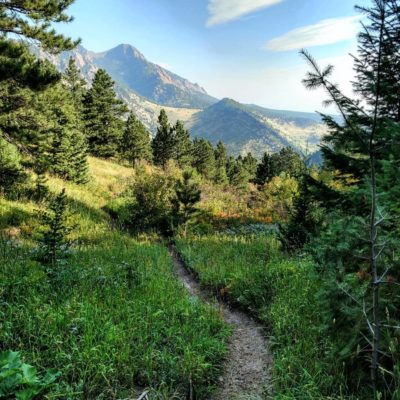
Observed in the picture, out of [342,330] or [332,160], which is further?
[332,160]

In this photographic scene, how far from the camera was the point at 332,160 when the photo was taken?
8375 millimetres

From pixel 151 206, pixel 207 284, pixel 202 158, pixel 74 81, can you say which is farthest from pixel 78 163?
pixel 202 158

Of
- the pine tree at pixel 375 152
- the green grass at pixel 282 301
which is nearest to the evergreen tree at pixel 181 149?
the green grass at pixel 282 301

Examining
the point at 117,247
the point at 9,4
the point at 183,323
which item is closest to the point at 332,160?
the point at 183,323

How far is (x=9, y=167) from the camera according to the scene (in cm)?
1257

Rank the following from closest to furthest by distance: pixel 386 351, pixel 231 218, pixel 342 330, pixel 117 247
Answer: pixel 386 351
pixel 342 330
pixel 117 247
pixel 231 218

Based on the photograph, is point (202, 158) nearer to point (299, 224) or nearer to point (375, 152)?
point (299, 224)

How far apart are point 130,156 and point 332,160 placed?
42.2m

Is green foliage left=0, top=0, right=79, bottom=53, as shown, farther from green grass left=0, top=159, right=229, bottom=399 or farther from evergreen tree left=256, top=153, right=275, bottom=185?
evergreen tree left=256, top=153, right=275, bottom=185

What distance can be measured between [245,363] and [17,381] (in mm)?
3103

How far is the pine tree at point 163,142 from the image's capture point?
51125mm

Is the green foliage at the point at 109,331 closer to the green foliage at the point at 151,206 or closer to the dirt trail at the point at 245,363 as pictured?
the dirt trail at the point at 245,363

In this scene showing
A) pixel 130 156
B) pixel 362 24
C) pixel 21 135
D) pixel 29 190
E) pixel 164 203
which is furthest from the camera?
pixel 130 156

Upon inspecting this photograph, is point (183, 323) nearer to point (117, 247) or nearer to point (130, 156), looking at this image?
point (117, 247)
